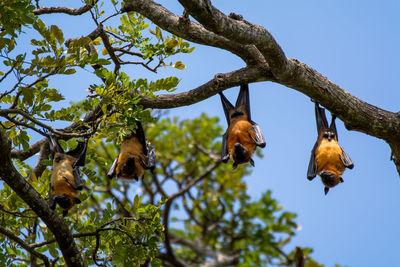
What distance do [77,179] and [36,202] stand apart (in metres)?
0.95

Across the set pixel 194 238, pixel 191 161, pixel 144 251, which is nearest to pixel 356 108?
pixel 144 251

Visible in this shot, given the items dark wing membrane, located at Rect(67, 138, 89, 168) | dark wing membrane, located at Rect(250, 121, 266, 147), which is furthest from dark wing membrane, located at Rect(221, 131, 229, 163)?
dark wing membrane, located at Rect(67, 138, 89, 168)

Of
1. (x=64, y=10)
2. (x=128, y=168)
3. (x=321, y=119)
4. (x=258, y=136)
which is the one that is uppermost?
(x=64, y=10)

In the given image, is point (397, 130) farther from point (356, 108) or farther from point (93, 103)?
point (93, 103)

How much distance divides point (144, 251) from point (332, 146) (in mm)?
3110

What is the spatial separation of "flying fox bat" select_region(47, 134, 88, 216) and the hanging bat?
326cm

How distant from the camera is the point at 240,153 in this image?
6.74 m

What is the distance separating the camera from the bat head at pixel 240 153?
673cm

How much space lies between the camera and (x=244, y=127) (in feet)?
23.0

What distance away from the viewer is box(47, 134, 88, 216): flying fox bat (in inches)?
239

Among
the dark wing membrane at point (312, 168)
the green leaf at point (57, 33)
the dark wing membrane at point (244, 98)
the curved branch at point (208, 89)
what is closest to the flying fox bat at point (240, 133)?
the dark wing membrane at point (244, 98)

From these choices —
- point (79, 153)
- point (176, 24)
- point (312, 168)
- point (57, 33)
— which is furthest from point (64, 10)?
point (312, 168)

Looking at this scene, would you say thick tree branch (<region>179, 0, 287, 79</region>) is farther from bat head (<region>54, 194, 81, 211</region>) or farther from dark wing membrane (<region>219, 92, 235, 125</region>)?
bat head (<region>54, 194, 81, 211</region>)

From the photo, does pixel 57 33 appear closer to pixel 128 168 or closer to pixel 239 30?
pixel 239 30
